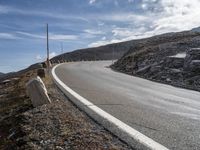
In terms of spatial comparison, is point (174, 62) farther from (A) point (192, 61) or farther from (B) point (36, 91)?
(B) point (36, 91)

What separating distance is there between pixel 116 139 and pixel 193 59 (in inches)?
798

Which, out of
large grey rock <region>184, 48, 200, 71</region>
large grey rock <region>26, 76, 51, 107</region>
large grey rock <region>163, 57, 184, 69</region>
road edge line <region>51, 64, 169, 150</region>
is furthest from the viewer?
large grey rock <region>163, 57, 184, 69</region>

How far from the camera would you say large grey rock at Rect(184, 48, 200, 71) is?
23969 mm

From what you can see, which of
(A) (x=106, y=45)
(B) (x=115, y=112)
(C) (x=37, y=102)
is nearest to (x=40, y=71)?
(C) (x=37, y=102)

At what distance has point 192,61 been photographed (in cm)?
2473

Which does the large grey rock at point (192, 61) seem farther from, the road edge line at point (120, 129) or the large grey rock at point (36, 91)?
the large grey rock at point (36, 91)

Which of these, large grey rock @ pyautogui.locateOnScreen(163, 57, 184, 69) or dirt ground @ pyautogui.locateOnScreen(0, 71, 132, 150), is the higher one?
large grey rock @ pyautogui.locateOnScreen(163, 57, 184, 69)

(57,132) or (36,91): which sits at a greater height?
(36,91)

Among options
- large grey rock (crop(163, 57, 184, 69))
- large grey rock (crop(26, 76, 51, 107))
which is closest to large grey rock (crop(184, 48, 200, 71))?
large grey rock (crop(163, 57, 184, 69))

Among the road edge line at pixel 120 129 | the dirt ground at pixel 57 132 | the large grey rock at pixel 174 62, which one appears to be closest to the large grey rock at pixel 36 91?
the dirt ground at pixel 57 132

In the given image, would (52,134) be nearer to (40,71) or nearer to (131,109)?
(131,109)

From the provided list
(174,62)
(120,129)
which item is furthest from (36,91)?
(174,62)

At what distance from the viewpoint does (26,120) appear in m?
8.45

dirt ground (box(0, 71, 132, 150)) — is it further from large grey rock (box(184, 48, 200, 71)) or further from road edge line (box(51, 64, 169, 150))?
large grey rock (box(184, 48, 200, 71))
